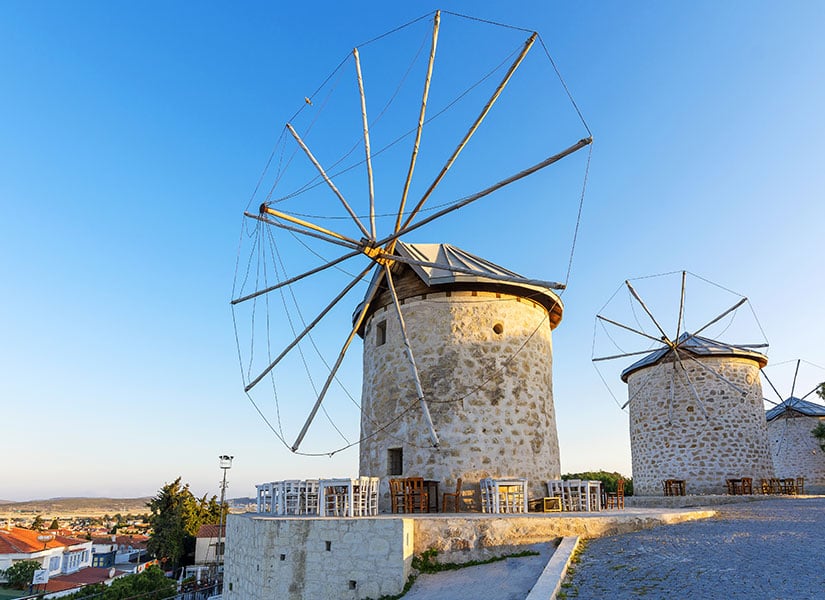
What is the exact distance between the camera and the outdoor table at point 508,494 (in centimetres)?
1009

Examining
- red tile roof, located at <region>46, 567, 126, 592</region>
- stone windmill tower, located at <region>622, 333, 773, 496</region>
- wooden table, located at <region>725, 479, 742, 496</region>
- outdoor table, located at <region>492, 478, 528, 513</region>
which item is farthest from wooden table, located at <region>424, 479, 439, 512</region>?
red tile roof, located at <region>46, 567, 126, 592</region>

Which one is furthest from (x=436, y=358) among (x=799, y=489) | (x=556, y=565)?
(x=799, y=489)

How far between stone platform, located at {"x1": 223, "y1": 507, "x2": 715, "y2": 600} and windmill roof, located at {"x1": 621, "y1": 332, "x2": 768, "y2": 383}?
14440mm

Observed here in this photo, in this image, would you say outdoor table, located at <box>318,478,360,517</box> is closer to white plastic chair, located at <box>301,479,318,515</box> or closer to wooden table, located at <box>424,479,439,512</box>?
white plastic chair, located at <box>301,479,318,515</box>

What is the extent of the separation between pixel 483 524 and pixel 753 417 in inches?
654

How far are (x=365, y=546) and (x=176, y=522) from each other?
1092 inches

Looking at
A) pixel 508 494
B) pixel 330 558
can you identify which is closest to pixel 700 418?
pixel 508 494

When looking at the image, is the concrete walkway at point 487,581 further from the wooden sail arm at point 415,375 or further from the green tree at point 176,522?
the green tree at point 176,522

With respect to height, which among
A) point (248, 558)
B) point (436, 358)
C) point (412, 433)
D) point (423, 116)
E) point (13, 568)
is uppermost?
Result: point (423, 116)

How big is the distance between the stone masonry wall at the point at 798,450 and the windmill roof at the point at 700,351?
25.6ft

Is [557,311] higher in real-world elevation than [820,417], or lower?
higher

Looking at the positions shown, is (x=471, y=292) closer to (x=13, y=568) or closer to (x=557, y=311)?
(x=557, y=311)

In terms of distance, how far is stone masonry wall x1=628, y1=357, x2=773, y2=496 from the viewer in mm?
19625

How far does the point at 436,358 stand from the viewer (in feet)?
38.9
